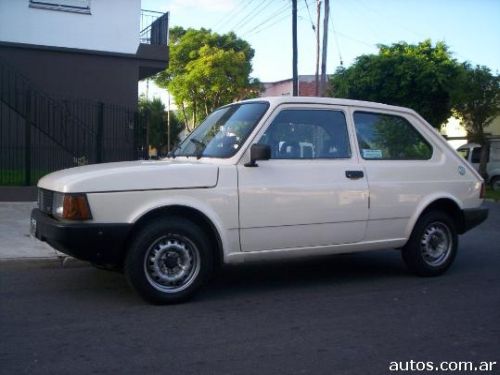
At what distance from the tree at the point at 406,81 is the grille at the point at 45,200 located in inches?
840

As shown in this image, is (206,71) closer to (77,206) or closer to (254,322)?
(77,206)

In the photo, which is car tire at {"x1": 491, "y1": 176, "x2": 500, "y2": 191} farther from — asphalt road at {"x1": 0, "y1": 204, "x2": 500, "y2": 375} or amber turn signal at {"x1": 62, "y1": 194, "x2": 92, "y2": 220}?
amber turn signal at {"x1": 62, "y1": 194, "x2": 92, "y2": 220}

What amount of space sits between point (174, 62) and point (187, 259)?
116 feet

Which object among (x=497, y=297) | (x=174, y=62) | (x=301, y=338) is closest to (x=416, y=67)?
(x=174, y=62)

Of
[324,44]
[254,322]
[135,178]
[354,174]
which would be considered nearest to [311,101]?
[354,174]

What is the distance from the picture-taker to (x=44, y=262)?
723 cm

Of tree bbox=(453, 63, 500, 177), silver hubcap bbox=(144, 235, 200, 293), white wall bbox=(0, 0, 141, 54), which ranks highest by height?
white wall bbox=(0, 0, 141, 54)

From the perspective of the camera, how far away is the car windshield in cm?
566

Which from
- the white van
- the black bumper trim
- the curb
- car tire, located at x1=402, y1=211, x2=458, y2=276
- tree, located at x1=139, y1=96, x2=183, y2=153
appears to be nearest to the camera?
car tire, located at x1=402, y1=211, x2=458, y2=276

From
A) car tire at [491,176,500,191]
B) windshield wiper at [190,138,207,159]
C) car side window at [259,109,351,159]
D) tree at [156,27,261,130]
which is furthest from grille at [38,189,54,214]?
tree at [156,27,261,130]

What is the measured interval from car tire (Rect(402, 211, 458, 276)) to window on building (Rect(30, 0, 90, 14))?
44.0ft

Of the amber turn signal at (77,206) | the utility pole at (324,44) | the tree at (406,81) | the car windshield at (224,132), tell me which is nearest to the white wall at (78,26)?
the utility pole at (324,44)

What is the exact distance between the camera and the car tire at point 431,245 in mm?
6473

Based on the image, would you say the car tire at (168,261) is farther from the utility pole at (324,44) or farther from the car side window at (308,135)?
the utility pole at (324,44)
